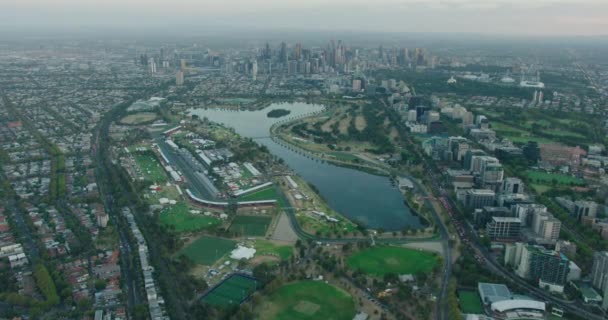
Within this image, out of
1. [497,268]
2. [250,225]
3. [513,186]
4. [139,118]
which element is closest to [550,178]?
[513,186]

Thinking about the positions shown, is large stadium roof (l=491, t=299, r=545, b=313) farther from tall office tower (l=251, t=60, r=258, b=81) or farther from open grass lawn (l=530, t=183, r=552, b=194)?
tall office tower (l=251, t=60, r=258, b=81)

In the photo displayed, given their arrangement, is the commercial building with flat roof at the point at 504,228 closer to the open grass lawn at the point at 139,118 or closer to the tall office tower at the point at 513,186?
the tall office tower at the point at 513,186

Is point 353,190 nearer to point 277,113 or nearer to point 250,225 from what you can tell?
point 250,225

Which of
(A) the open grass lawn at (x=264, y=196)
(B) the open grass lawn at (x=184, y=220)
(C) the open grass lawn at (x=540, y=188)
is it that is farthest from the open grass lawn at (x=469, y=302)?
(C) the open grass lawn at (x=540, y=188)

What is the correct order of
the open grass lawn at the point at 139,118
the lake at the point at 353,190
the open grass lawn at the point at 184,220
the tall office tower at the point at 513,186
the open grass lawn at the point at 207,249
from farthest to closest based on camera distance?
the open grass lawn at the point at 139,118
the tall office tower at the point at 513,186
the lake at the point at 353,190
the open grass lawn at the point at 184,220
the open grass lawn at the point at 207,249

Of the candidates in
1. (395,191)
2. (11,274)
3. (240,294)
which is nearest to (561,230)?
(395,191)
